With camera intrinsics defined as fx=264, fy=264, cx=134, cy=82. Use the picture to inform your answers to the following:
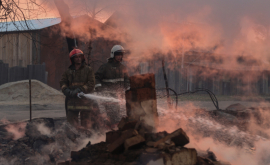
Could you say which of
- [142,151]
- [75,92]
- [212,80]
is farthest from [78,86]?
[212,80]

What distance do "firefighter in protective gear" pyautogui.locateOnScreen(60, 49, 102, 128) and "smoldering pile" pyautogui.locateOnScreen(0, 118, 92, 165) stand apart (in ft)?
0.80

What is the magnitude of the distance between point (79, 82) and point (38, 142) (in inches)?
55.0

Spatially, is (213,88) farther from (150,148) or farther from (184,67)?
(150,148)

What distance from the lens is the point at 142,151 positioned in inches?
121

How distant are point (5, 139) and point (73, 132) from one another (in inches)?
46.2

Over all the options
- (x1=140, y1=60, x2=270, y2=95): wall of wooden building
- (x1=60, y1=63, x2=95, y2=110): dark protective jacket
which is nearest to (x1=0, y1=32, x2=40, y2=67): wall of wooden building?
(x1=140, y1=60, x2=270, y2=95): wall of wooden building

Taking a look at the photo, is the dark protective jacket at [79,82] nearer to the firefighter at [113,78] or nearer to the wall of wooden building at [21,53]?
the firefighter at [113,78]

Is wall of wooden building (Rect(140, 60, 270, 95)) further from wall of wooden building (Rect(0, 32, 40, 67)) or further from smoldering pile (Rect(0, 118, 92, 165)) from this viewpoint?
smoldering pile (Rect(0, 118, 92, 165))

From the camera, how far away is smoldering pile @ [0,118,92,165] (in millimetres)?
4039

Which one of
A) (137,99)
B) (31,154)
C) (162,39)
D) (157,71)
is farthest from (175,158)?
(157,71)

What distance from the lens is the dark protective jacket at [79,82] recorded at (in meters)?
5.13

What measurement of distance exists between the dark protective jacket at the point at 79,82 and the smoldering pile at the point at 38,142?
461mm

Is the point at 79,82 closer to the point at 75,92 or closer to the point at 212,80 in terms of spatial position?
the point at 75,92

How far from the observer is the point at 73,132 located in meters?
4.98
